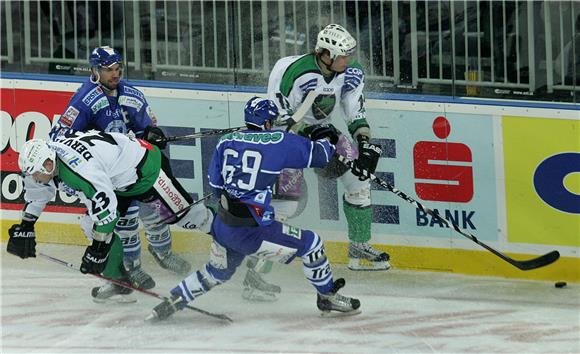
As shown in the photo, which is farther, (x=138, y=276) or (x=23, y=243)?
(x=138, y=276)

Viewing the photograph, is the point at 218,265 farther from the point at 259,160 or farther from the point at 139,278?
the point at 139,278

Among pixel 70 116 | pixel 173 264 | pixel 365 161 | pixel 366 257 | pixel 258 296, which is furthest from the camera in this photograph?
pixel 366 257

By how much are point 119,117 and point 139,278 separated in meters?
0.88

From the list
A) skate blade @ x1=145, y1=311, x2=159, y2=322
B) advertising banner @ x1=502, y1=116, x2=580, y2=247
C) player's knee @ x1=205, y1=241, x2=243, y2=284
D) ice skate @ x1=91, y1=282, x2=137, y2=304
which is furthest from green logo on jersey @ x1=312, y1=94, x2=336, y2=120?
skate blade @ x1=145, y1=311, x2=159, y2=322

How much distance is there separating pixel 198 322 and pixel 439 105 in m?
2.01

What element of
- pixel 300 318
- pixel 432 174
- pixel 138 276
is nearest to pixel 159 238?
pixel 138 276

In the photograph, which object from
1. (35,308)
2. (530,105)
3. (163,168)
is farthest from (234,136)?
(530,105)

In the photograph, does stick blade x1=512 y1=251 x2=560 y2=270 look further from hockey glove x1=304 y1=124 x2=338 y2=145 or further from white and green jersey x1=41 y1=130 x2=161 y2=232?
white and green jersey x1=41 y1=130 x2=161 y2=232

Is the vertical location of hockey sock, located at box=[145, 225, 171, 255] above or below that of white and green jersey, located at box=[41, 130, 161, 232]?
below

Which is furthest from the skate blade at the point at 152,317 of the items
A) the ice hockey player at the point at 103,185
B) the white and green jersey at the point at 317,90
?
the white and green jersey at the point at 317,90

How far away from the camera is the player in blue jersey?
249 inches

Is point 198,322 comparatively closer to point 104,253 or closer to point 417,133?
point 104,253

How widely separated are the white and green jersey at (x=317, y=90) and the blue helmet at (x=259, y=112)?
75 centimetres

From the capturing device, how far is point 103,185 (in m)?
6.43
